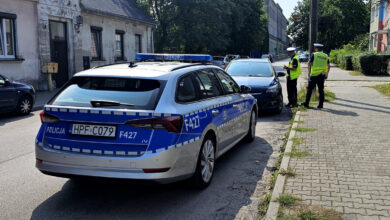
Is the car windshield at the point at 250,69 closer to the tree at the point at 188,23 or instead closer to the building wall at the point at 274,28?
the tree at the point at 188,23

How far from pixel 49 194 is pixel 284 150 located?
3.82 meters

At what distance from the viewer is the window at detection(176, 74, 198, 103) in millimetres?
4629

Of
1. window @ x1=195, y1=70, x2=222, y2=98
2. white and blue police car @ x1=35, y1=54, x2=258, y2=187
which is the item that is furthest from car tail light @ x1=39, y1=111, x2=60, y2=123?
window @ x1=195, y1=70, x2=222, y2=98

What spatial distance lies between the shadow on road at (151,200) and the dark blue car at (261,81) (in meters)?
5.13

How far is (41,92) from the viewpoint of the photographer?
18.2 meters

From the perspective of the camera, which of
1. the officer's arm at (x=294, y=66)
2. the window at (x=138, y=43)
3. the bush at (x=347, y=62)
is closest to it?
the officer's arm at (x=294, y=66)

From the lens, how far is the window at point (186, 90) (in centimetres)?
463

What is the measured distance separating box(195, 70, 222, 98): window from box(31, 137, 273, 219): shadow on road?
1144mm

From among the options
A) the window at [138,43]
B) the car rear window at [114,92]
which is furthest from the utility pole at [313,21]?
the window at [138,43]

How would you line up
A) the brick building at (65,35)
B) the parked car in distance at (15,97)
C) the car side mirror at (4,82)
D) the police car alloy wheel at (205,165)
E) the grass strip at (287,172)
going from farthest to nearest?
the brick building at (65,35), the car side mirror at (4,82), the parked car in distance at (15,97), the grass strip at (287,172), the police car alloy wheel at (205,165)

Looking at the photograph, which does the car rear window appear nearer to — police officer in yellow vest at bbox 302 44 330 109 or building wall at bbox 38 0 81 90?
police officer in yellow vest at bbox 302 44 330 109

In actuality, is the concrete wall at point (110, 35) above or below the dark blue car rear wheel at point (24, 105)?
above

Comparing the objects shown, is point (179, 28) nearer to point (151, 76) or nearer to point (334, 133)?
point (334, 133)

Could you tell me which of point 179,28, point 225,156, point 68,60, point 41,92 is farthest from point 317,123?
point 179,28
